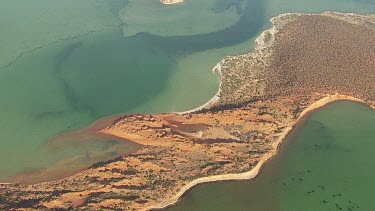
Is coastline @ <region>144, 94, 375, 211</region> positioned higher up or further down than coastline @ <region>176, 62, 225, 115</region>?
further down

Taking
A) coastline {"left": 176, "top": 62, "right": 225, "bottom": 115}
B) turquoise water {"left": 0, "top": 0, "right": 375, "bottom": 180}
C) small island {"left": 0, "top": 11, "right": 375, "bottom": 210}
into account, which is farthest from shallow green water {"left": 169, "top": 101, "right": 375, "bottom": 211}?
turquoise water {"left": 0, "top": 0, "right": 375, "bottom": 180}

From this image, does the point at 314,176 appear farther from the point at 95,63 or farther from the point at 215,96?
the point at 95,63

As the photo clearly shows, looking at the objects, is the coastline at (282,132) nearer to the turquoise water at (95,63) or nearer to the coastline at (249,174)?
the coastline at (249,174)

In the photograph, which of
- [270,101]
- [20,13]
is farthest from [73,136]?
[20,13]

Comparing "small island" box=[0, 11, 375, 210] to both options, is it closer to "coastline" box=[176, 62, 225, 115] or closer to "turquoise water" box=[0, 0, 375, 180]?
"coastline" box=[176, 62, 225, 115]

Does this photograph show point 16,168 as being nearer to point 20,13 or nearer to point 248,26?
point 20,13
